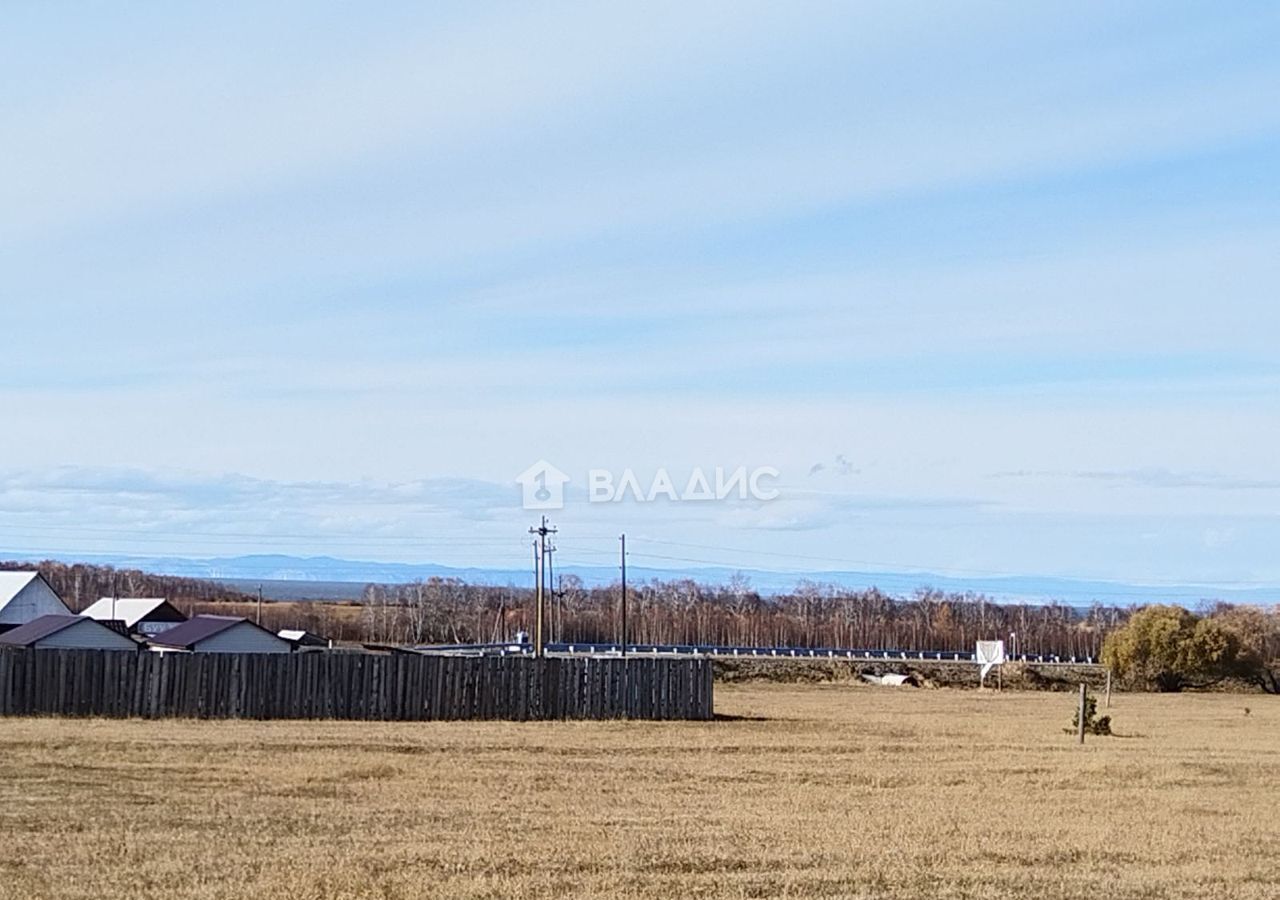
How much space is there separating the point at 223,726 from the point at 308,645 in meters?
36.3

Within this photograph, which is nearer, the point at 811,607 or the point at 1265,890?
the point at 1265,890

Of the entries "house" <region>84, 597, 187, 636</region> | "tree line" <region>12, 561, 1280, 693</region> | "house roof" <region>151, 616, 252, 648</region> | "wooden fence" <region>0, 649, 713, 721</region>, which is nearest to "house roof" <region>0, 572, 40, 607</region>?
"house" <region>84, 597, 187, 636</region>

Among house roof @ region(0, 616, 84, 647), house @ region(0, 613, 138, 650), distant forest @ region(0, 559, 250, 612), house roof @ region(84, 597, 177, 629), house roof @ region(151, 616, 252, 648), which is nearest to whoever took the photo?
house @ region(0, 613, 138, 650)

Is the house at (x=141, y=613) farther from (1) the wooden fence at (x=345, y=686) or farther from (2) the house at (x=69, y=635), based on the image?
(1) the wooden fence at (x=345, y=686)

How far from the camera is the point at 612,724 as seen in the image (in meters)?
34.5

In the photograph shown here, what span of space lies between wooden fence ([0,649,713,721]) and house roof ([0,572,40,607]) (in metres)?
30.5

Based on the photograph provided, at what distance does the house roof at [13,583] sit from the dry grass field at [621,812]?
33035 mm

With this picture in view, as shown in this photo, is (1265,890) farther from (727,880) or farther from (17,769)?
(17,769)

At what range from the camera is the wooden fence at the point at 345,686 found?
110ft

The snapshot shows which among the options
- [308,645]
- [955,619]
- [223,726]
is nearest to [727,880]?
[223,726]

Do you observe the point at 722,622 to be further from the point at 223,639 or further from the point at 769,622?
the point at 223,639

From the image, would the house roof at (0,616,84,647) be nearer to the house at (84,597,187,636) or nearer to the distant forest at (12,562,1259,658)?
the house at (84,597,187,636)

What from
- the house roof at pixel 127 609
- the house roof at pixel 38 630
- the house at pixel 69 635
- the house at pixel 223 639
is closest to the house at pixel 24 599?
the house roof at pixel 38 630

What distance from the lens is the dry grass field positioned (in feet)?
43.8
